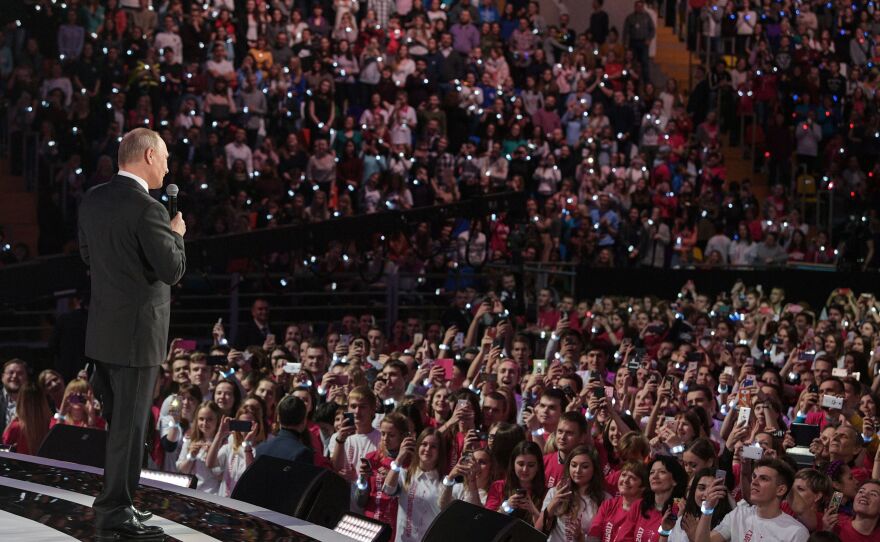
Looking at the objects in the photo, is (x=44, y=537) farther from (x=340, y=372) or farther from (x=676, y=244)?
(x=676, y=244)

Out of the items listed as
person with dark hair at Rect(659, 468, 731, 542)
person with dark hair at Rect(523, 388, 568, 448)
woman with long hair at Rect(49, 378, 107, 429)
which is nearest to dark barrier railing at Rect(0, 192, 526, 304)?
woman with long hair at Rect(49, 378, 107, 429)

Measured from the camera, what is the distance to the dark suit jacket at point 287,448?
24.9 ft

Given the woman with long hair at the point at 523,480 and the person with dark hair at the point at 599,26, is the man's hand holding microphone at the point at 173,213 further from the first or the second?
the person with dark hair at the point at 599,26

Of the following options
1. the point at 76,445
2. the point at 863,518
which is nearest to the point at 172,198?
the point at 76,445

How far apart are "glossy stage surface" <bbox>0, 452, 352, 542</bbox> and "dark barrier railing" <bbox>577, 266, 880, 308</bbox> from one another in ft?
36.8

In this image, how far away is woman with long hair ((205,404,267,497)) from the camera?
816 cm

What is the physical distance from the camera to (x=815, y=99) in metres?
21.9

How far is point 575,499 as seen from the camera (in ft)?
23.0

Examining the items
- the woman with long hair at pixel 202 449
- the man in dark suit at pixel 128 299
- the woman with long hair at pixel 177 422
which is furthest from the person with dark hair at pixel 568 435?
the man in dark suit at pixel 128 299

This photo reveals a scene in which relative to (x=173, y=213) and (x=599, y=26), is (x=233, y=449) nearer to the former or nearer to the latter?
(x=173, y=213)

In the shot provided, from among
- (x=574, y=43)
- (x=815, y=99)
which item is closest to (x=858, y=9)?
(x=815, y=99)

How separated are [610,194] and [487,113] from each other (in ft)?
6.77

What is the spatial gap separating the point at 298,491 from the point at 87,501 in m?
1.01

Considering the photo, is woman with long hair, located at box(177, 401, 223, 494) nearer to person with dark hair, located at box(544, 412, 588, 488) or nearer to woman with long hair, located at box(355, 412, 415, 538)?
woman with long hair, located at box(355, 412, 415, 538)
